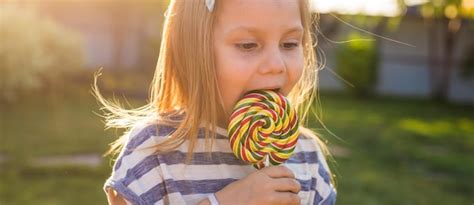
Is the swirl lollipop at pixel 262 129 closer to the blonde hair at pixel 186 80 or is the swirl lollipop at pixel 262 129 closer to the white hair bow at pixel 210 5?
the blonde hair at pixel 186 80

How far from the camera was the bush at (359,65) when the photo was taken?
16.6 metres

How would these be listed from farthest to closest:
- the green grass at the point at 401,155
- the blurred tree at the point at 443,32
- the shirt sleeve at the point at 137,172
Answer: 1. the blurred tree at the point at 443,32
2. the green grass at the point at 401,155
3. the shirt sleeve at the point at 137,172

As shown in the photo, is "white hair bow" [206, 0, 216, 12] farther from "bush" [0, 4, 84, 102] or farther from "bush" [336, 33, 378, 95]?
"bush" [336, 33, 378, 95]

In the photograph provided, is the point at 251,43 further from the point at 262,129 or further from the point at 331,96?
the point at 331,96

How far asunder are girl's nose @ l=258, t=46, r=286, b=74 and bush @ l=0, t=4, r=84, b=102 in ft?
23.7

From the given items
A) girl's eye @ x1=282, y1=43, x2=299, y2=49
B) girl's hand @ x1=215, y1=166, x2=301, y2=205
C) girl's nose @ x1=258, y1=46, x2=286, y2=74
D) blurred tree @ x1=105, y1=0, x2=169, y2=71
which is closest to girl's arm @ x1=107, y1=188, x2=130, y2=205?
girl's hand @ x1=215, y1=166, x2=301, y2=205

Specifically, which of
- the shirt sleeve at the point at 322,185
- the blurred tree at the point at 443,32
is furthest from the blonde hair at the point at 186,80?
the blurred tree at the point at 443,32

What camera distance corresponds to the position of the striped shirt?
2043 millimetres

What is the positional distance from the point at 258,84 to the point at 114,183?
0.49m

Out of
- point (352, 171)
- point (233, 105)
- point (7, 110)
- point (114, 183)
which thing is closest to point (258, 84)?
point (233, 105)

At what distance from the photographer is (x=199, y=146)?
2160 mm

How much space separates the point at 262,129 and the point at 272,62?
0.22m

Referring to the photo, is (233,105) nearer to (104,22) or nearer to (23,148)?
(23,148)

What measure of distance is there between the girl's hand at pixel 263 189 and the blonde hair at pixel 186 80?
0.57ft
